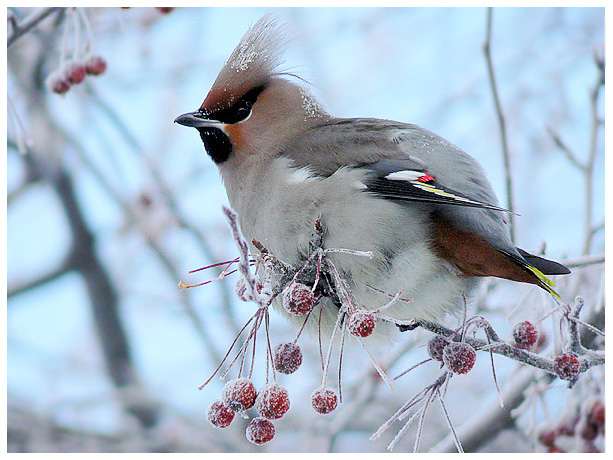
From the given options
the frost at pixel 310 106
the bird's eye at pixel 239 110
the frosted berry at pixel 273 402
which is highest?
the bird's eye at pixel 239 110

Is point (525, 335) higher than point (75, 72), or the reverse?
point (75, 72)

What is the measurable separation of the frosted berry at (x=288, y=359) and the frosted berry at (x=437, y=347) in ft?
1.11

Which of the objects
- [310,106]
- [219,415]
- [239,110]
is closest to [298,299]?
[219,415]

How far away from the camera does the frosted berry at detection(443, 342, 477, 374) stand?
159 centimetres

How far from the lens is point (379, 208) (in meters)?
1.69

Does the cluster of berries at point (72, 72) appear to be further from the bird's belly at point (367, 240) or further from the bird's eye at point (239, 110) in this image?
the bird's belly at point (367, 240)

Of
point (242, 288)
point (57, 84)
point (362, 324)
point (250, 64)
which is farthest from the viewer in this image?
point (57, 84)

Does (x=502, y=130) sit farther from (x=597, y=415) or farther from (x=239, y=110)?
(x=597, y=415)

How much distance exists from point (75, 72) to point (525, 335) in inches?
63.4

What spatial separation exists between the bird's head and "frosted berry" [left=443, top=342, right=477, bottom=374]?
796 millimetres

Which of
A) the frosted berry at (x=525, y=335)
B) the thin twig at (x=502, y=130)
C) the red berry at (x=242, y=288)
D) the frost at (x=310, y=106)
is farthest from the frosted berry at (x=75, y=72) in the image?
the frosted berry at (x=525, y=335)

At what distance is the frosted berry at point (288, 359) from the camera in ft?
5.12

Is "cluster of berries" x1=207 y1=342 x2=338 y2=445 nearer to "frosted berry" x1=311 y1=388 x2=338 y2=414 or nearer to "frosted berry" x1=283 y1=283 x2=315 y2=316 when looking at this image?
"frosted berry" x1=311 y1=388 x2=338 y2=414
